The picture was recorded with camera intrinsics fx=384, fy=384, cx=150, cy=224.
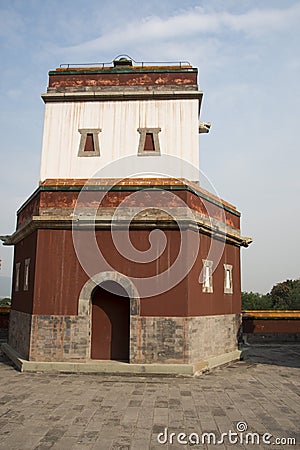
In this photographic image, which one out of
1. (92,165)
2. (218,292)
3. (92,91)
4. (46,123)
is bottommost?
(218,292)

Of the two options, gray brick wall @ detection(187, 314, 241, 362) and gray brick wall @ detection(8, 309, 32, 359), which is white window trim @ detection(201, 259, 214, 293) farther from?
gray brick wall @ detection(8, 309, 32, 359)

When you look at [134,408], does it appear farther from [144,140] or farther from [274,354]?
[144,140]

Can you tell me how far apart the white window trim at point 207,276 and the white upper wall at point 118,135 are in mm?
4152

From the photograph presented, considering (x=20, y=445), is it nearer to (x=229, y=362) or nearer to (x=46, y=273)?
(x=46, y=273)

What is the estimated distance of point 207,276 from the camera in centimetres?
1086

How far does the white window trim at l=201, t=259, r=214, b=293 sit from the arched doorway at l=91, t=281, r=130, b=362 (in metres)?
2.16

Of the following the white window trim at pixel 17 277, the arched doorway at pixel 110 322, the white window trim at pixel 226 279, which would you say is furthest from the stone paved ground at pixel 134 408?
the white window trim at pixel 17 277

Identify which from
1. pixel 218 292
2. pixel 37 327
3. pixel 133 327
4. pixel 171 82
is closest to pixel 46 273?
pixel 37 327

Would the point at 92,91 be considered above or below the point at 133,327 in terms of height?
above

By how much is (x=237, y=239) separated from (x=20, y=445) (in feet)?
30.1

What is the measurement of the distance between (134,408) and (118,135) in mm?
10196

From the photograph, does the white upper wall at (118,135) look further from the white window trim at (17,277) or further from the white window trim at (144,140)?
the white window trim at (17,277)

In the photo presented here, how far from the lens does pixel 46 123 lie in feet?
48.8

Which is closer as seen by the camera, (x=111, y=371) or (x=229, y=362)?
(x=111, y=371)
